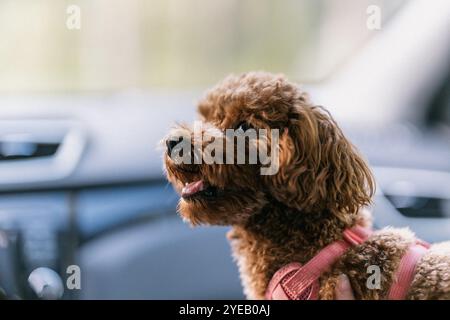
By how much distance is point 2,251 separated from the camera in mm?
1629

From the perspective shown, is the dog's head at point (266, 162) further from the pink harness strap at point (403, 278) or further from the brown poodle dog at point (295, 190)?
the pink harness strap at point (403, 278)

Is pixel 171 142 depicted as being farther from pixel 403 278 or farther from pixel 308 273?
pixel 403 278

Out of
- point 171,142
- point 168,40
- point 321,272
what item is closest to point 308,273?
point 321,272

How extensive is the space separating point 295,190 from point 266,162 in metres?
0.09

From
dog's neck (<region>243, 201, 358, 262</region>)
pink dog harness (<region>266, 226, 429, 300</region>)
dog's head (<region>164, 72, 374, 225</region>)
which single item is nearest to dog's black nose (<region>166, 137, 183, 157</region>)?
dog's head (<region>164, 72, 374, 225</region>)

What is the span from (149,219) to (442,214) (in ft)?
2.65

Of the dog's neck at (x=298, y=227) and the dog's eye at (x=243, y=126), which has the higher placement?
the dog's eye at (x=243, y=126)

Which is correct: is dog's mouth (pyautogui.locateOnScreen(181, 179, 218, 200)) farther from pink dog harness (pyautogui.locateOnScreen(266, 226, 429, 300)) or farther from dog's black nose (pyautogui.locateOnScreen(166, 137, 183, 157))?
pink dog harness (pyautogui.locateOnScreen(266, 226, 429, 300))

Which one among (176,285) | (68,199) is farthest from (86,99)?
(176,285)

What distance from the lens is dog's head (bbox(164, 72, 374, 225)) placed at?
4.29ft

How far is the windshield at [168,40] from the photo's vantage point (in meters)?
1.69

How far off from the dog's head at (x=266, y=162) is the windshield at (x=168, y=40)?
0.33 metres

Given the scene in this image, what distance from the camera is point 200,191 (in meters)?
1.33

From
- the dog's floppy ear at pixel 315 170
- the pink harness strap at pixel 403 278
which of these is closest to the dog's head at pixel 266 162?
the dog's floppy ear at pixel 315 170
